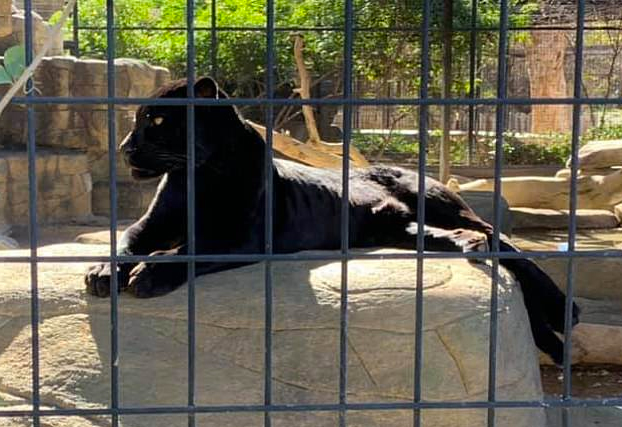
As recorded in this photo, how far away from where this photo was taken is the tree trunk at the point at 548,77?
18.7 meters

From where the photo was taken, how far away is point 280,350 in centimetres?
325

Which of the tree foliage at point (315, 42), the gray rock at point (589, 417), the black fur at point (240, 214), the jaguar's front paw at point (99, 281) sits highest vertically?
the tree foliage at point (315, 42)

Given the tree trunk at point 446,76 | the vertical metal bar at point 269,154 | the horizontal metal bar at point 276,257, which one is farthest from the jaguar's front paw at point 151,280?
the tree trunk at point 446,76

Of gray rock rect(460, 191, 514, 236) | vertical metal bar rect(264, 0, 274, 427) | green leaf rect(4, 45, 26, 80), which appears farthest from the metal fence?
gray rock rect(460, 191, 514, 236)

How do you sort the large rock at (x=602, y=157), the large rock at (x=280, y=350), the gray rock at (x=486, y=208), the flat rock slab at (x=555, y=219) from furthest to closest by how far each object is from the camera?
the large rock at (x=602, y=157) → the flat rock slab at (x=555, y=219) → the gray rock at (x=486, y=208) → the large rock at (x=280, y=350)

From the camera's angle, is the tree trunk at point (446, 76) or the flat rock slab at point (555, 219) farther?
the flat rock slab at point (555, 219)

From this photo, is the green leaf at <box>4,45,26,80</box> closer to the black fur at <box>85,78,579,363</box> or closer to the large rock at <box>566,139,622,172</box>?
the black fur at <box>85,78,579,363</box>


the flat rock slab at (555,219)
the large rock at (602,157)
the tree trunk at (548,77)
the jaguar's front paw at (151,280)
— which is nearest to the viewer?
the jaguar's front paw at (151,280)

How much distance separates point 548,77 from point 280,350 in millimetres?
17482

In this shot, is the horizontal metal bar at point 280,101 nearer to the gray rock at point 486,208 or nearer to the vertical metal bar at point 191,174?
the vertical metal bar at point 191,174

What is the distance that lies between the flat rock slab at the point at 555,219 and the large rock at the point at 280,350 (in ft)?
24.1

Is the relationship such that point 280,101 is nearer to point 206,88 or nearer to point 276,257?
point 276,257

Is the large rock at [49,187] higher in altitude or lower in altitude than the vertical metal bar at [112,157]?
lower

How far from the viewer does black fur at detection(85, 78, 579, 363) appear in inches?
148
